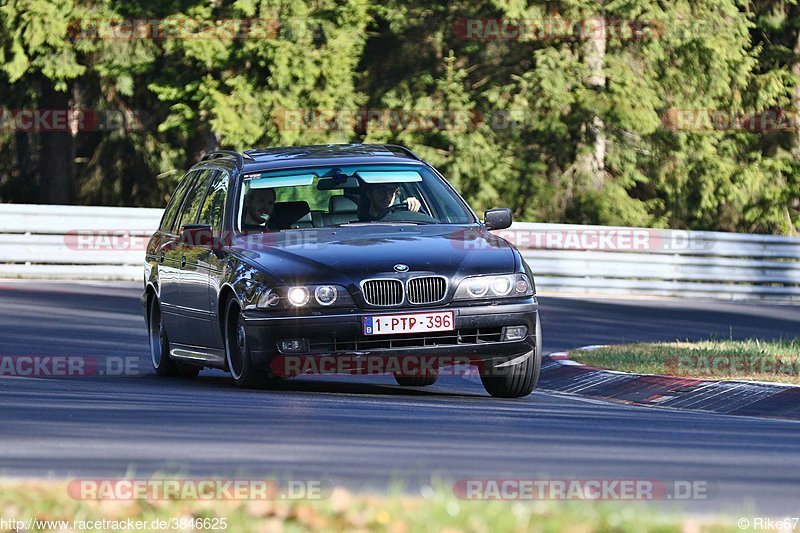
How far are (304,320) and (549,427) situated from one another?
2.18 metres

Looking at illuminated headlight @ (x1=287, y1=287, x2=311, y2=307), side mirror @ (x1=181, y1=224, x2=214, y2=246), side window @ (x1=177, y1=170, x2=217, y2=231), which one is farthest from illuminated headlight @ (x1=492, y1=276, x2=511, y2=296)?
side window @ (x1=177, y1=170, x2=217, y2=231)

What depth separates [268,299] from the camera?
1130 cm

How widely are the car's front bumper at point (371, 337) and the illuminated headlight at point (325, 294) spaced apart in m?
0.07

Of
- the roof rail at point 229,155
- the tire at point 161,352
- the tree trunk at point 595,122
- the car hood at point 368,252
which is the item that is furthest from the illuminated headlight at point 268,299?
the tree trunk at point 595,122

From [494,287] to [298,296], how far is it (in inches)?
50.3

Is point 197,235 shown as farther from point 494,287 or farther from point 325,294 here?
point 494,287

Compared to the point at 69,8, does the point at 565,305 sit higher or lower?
lower

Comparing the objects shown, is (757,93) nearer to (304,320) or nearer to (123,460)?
(304,320)

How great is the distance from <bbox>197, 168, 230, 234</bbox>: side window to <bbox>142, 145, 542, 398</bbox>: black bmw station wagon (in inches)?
0.8

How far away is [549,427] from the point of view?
31.9 ft

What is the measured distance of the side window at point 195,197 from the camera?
1380 centimetres

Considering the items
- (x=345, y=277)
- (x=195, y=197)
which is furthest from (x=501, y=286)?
(x=195, y=197)

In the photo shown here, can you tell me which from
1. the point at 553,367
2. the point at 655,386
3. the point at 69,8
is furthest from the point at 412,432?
the point at 69,8

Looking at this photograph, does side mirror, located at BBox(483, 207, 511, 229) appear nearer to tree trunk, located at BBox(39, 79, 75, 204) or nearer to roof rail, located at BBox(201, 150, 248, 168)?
roof rail, located at BBox(201, 150, 248, 168)
